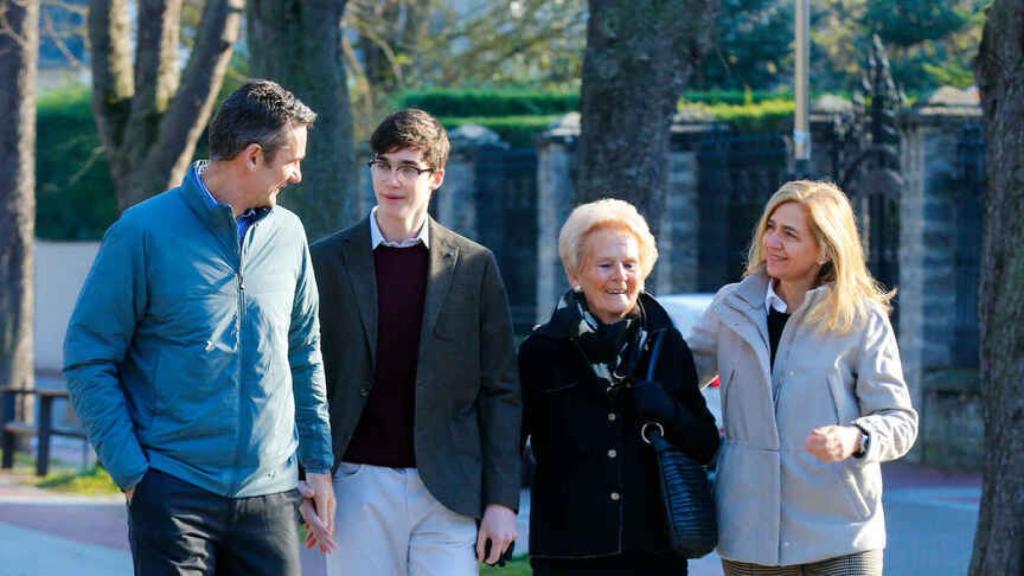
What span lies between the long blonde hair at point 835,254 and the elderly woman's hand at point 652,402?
1.58 ft

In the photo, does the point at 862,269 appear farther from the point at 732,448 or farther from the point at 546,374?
the point at 546,374

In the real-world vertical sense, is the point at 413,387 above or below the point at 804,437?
above

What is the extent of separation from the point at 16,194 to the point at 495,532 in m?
14.0

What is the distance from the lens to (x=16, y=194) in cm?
1788

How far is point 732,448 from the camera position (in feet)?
16.3

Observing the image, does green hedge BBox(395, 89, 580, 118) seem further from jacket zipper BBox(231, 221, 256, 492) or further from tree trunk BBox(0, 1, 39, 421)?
jacket zipper BBox(231, 221, 256, 492)

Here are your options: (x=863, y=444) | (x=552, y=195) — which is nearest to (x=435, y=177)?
(x=863, y=444)

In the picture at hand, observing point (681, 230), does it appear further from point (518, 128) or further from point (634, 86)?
point (634, 86)

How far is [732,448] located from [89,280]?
187 centimetres

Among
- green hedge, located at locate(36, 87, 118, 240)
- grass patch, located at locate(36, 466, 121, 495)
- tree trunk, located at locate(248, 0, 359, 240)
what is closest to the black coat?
tree trunk, located at locate(248, 0, 359, 240)

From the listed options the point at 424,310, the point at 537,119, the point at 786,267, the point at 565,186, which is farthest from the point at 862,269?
the point at 537,119

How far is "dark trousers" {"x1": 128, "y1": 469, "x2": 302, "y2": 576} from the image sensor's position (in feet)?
13.9

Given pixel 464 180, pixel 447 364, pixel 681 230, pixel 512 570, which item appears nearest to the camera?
pixel 447 364

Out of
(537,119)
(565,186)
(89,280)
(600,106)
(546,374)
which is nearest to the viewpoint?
(89,280)
